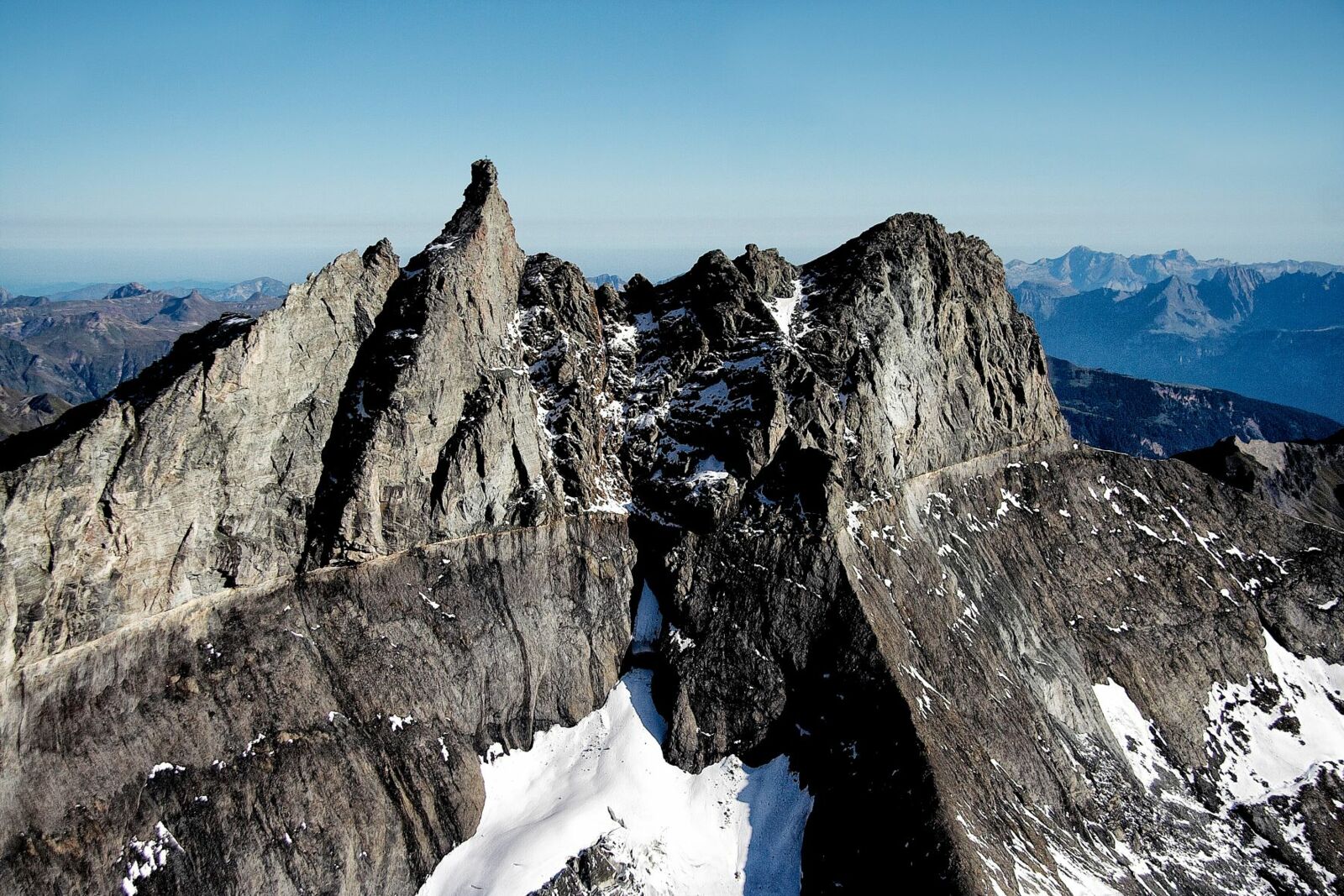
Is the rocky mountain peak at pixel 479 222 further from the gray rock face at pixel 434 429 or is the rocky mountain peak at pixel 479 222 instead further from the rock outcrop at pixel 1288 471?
the rock outcrop at pixel 1288 471

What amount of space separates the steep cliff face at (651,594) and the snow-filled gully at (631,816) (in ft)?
1.93

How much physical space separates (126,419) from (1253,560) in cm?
9092

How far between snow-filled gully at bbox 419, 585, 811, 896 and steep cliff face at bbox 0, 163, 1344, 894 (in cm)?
59

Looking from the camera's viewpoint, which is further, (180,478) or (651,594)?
(651,594)

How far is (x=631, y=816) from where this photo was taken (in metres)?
49.1

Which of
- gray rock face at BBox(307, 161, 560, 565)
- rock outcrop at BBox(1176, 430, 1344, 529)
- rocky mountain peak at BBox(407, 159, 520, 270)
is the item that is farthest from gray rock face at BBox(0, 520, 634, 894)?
rock outcrop at BBox(1176, 430, 1344, 529)

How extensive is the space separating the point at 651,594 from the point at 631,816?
52.3 ft

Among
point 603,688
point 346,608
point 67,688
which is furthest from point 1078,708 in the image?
point 67,688

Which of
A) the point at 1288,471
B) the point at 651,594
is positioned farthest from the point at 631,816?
the point at 1288,471

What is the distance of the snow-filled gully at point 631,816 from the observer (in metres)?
45.7

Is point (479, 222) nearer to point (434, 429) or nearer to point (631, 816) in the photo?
point (434, 429)

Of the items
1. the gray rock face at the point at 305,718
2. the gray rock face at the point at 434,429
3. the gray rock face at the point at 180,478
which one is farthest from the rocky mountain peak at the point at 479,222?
the gray rock face at the point at 305,718

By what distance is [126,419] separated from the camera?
44562 millimetres

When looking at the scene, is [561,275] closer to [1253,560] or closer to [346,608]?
[346,608]
